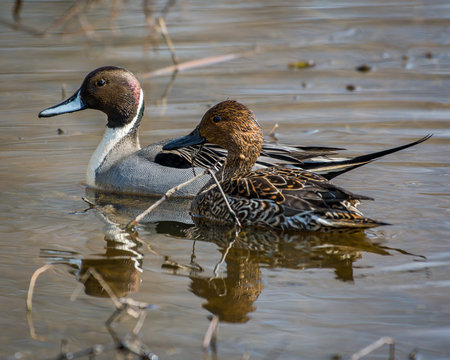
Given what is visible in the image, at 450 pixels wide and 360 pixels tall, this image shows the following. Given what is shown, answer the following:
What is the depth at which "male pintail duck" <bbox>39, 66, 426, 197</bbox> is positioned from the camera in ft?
23.9

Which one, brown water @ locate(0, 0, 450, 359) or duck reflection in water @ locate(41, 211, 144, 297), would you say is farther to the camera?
duck reflection in water @ locate(41, 211, 144, 297)

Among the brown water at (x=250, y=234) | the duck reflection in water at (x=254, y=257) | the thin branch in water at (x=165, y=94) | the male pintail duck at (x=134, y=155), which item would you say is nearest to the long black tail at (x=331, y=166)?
the male pintail duck at (x=134, y=155)

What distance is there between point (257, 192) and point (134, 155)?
1848mm

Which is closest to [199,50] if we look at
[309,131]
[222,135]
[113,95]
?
[309,131]

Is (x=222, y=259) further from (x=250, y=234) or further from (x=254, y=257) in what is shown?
(x=250, y=234)

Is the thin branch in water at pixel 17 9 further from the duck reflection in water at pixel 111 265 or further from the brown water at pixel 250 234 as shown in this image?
the duck reflection in water at pixel 111 265

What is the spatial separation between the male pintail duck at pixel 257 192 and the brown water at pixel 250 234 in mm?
179

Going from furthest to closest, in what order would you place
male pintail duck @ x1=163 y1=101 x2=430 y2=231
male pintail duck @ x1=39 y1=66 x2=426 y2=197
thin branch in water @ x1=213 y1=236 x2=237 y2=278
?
1. male pintail duck @ x1=39 y1=66 x2=426 y2=197
2. male pintail duck @ x1=163 y1=101 x2=430 y2=231
3. thin branch in water @ x1=213 y1=236 x2=237 y2=278

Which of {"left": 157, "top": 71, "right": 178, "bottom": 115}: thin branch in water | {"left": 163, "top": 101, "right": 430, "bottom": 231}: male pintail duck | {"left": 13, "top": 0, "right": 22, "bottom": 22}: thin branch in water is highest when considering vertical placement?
{"left": 13, "top": 0, "right": 22, "bottom": 22}: thin branch in water

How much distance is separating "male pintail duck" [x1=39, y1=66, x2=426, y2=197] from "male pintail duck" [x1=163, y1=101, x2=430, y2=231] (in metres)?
0.46

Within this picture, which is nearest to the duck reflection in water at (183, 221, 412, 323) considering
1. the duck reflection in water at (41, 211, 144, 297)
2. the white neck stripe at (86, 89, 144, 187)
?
the duck reflection in water at (41, 211, 144, 297)

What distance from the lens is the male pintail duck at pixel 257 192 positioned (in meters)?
5.89

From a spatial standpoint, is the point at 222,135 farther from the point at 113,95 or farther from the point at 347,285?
the point at 347,285

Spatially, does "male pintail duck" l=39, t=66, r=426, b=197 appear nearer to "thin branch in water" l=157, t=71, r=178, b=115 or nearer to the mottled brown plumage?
the mottled brown plumage
